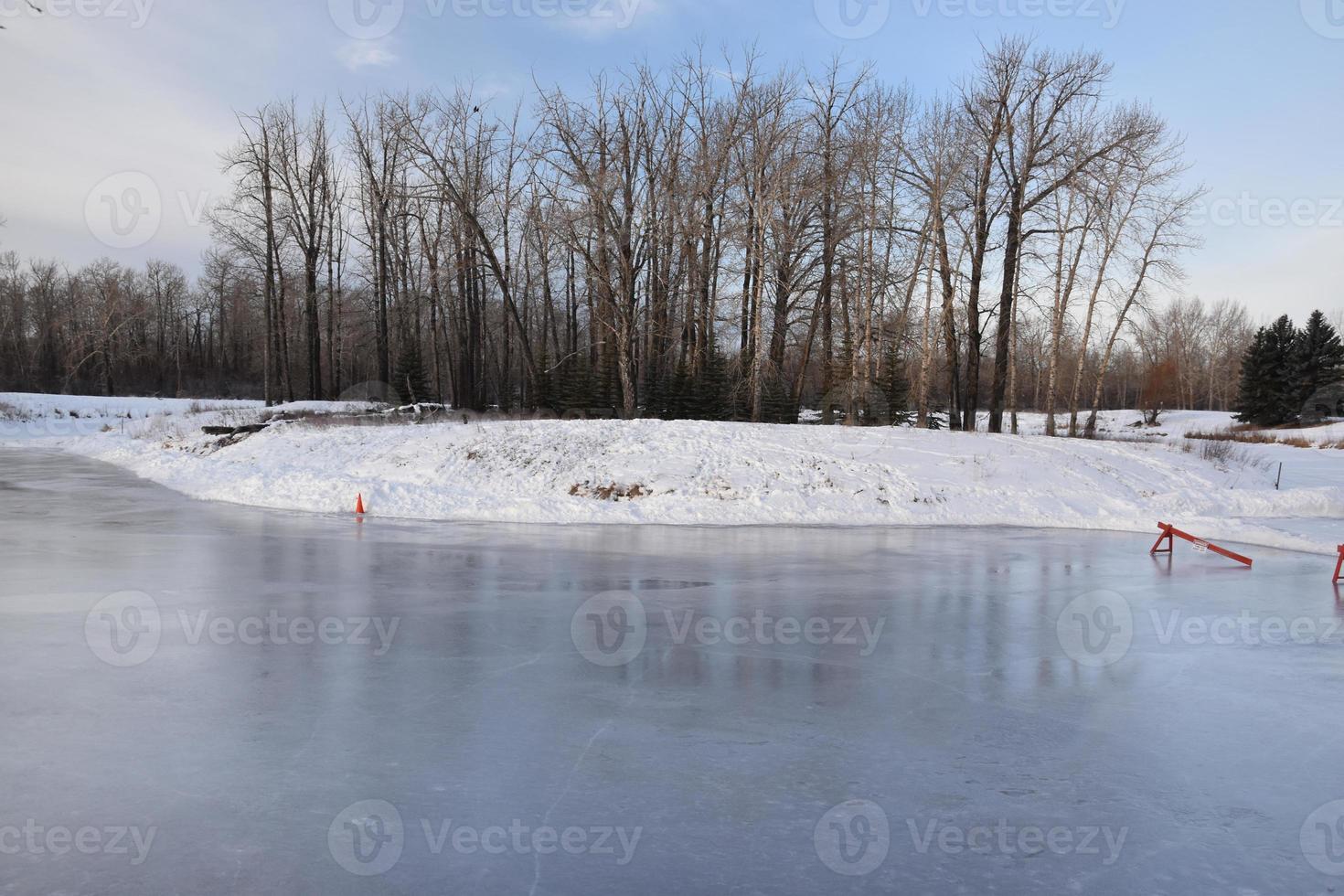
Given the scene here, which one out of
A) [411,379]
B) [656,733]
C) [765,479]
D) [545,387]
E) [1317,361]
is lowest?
[656,733]

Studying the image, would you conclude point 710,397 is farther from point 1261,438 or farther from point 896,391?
point 1261,438

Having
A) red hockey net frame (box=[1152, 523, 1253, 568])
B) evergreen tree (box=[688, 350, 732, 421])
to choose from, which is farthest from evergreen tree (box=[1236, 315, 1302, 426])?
red hockey net frame (box=[1152, 523, 1253, 568])

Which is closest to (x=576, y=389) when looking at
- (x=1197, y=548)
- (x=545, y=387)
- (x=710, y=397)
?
(x=545, y=387)

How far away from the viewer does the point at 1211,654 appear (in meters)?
7.32

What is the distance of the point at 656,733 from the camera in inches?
202

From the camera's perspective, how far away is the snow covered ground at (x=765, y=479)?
17.3 meters

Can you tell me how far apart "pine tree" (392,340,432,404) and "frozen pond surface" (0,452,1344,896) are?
3203 centimetres

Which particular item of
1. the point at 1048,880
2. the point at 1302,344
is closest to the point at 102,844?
the point at 1048,880

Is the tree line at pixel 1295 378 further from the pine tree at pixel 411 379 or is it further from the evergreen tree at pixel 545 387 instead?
the pine tree at pixel 411 379

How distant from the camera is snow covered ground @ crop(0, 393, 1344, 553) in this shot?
17.3 meters

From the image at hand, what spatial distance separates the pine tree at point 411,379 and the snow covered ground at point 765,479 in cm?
1703

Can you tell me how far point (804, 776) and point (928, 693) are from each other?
1863mm

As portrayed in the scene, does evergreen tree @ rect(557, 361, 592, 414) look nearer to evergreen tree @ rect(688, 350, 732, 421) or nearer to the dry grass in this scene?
evergreen tree @ rect(688, 350, 732, 421)

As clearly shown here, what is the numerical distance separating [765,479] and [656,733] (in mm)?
13860
